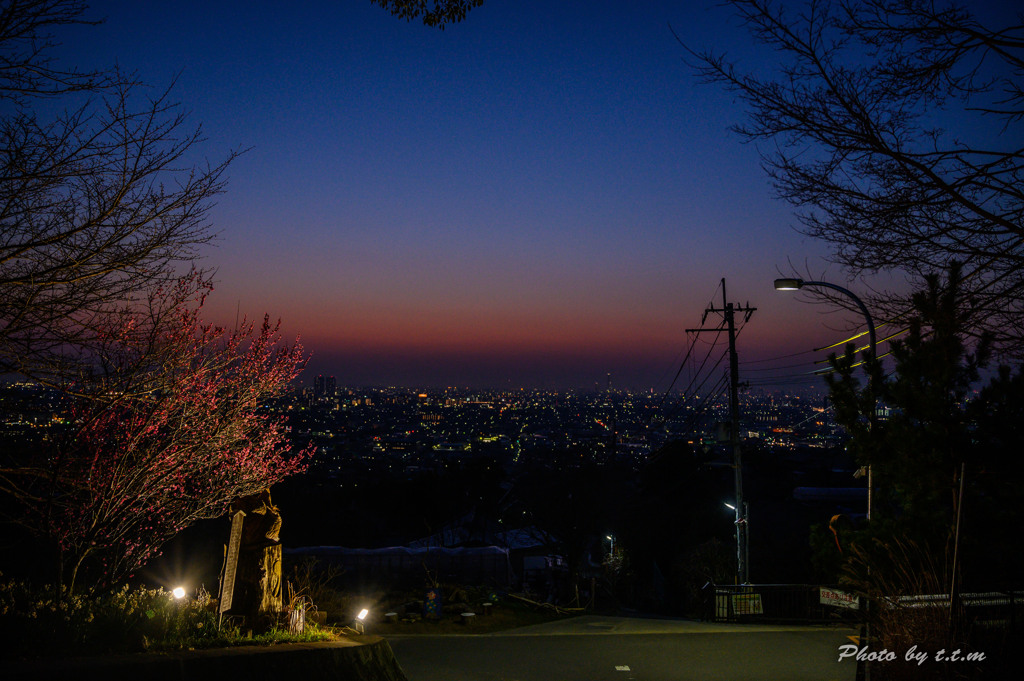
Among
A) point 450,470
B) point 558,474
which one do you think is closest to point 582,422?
point 450,470

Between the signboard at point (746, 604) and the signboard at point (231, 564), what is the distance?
41.2ft

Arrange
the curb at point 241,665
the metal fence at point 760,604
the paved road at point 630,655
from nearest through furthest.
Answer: the curb at point 241,665, the paved road at point 630,655, the metal fence at point 760,604

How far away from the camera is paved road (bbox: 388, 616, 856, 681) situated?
888cm

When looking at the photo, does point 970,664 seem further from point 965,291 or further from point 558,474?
point 558,474

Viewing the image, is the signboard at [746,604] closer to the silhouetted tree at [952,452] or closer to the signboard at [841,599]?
the silhouetted tree at [952,452]

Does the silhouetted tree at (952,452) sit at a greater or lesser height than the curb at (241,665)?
greater

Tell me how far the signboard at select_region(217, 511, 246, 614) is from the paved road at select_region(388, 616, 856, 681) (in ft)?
8.76

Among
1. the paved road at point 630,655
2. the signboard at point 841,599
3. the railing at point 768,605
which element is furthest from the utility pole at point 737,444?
the signboard at point 841,599

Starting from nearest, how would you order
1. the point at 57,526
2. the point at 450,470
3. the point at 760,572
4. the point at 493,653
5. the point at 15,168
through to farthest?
the point at 15,168, the point at 57,526, the point at 493,653, the point at 760,572, the point at 450,470

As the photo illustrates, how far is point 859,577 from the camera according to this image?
825cm

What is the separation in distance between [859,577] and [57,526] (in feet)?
35.4

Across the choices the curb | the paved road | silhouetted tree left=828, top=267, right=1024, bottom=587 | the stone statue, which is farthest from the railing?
the stone statue

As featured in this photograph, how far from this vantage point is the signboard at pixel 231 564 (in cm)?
761

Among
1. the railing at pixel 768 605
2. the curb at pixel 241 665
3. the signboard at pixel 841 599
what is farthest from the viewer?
the railing at pixel 768 605
